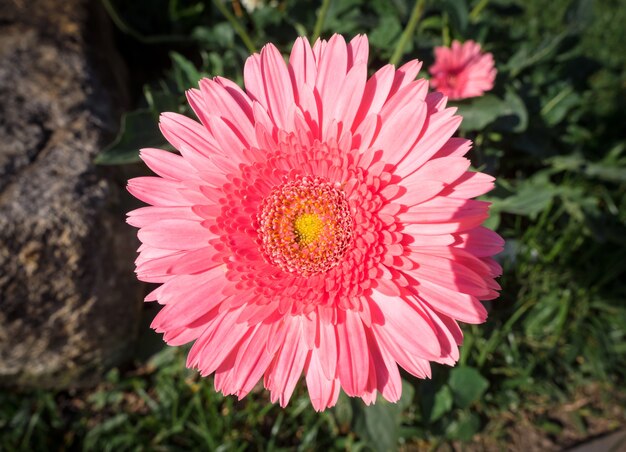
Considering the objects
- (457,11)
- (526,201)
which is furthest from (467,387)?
(457,11)

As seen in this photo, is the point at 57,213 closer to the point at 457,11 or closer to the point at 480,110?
the point at 480,110

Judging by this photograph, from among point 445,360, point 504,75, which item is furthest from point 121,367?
point 504,75

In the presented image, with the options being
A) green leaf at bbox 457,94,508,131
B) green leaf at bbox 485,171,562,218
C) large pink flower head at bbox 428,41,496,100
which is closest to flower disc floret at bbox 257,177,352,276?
green leaf at bbox 457,94,508,131

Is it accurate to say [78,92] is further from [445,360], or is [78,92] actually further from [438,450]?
[438,450]

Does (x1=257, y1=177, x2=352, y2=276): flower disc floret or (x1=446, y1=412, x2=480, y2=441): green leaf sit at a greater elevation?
(x1=257, y1=177, x2=352, y2=276): flower disc floret

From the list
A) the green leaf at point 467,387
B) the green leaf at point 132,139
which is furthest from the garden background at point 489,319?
the green leaf at point 132,139

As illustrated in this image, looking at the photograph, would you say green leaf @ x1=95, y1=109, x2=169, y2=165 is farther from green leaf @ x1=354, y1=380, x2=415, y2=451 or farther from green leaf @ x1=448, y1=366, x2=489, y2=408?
green leaf @ x1=448, y1=366, x2=489, y2=408
